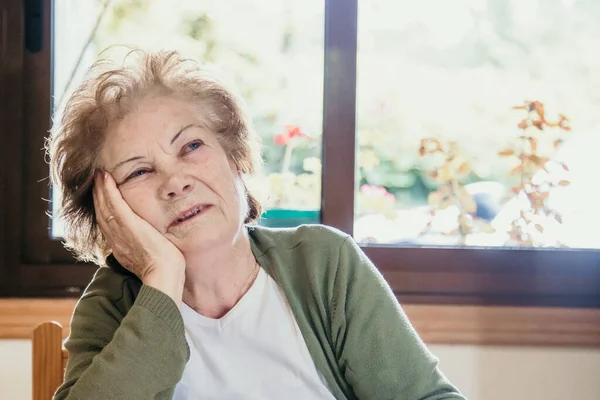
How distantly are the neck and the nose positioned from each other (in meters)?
0.13

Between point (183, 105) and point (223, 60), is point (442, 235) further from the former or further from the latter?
point (183, 105)

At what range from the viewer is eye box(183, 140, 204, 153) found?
119cm

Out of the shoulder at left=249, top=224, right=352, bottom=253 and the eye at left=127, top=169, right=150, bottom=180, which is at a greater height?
the eye at left=127, top=169, right=150, bottom=180

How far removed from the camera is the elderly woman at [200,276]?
45.1 inches

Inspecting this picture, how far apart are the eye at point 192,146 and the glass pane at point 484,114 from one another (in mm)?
739

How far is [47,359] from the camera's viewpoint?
50.0 inches

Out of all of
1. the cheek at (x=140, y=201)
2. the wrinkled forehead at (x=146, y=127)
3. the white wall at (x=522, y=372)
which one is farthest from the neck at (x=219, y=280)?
the white wall at (x=522, y=372)

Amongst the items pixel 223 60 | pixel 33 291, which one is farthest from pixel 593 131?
pixel 33 291

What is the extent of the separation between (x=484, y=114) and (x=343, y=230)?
1.63 feet

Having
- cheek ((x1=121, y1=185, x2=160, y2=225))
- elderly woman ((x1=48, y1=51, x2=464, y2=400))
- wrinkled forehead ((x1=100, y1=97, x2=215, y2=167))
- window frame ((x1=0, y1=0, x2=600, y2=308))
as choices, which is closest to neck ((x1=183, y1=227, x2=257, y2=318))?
elderly woman ((x1=48, y1=51, x2=464, y2=400))

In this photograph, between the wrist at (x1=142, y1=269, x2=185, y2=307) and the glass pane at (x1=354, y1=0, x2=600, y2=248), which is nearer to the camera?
the wrist at (x1=142, y1=269, x2=185, y2=307)

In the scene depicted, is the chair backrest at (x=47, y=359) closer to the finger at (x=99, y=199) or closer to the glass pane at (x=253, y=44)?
the finger at (x=99, y=199)

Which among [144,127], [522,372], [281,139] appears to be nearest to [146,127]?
[144,127]

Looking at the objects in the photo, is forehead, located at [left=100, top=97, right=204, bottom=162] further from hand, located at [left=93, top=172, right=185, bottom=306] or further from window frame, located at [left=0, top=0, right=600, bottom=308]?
window frame, located at [left=0, top=0, right=600, bottom=308]
